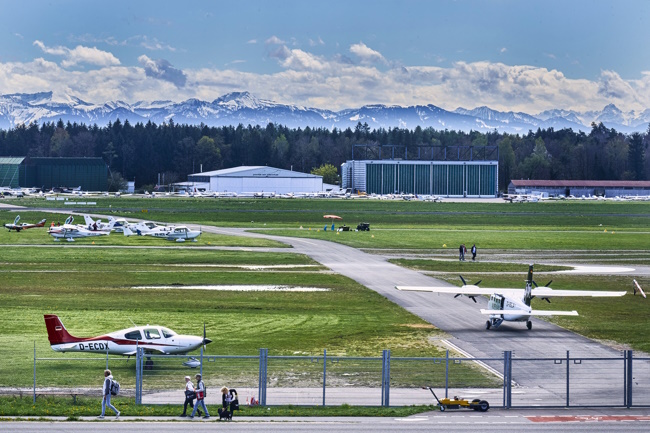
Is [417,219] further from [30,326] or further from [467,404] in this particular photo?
[467,404]

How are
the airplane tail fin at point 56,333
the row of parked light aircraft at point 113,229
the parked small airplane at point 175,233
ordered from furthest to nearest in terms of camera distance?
1. the parked small airplane at point 175,233
2. the row of parked light aircraft at point 113,229
3. the airplane tail fin at point 56,333

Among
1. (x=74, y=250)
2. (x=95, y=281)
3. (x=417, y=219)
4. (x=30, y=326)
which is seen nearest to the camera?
(x=30, y=326)

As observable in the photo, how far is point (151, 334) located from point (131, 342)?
0.96m

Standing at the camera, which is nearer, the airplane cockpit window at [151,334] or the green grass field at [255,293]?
the airplane cockpit window at [151,334]

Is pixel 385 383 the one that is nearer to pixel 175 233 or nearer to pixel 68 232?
pixel 175 233

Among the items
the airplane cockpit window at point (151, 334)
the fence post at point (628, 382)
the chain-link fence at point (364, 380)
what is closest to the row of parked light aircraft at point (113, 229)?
the chain-link fence at point (364, 380)

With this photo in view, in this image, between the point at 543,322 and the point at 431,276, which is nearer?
the point at 543,322

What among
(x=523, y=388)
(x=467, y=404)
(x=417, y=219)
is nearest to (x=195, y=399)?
(x=467, y=404)

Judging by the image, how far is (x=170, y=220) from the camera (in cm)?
14600

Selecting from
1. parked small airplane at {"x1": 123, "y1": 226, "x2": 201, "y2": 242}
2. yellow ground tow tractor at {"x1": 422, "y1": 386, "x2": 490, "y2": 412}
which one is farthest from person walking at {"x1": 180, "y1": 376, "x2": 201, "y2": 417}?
parked small airplane at {"x1": 123, "y1": 226, "x2": 201, "y2": 242}

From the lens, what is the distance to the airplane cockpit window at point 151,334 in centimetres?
3816

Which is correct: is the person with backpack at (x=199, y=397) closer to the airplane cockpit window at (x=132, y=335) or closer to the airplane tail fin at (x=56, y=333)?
the airplane cockpit window at (x=132, y=335)

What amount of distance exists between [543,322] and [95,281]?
1426 inches

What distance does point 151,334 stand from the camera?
125 feet
